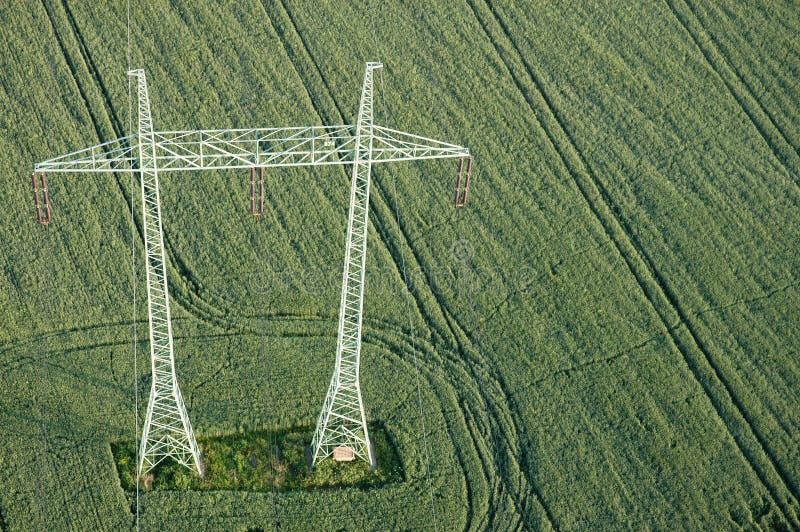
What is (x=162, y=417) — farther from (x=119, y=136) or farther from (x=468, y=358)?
(x=119, y=136)

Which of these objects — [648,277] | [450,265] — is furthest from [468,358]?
[648,277]

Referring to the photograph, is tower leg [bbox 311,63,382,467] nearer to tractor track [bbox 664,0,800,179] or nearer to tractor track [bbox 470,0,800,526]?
tractor track [bbox 470,0,800,526]

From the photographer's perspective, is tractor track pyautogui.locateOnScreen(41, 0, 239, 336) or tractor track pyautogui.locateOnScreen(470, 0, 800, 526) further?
tractor track pyautogui.locateOnScreen(41, 0, 239, 336)

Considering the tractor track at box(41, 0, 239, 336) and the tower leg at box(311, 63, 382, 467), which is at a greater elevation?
the tractor track at box(41, 0, 239, 336)

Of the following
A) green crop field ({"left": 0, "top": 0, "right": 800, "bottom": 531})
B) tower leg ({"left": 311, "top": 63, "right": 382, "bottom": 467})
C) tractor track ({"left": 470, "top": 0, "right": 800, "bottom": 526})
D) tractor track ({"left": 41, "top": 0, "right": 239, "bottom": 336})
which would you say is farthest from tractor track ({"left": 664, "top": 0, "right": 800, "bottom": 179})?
tractor track ({"left": 41, "top": 0, "right": 239, "bottom": 336})

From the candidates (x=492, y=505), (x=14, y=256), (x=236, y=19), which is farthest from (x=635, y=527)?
(x=236, y=19)

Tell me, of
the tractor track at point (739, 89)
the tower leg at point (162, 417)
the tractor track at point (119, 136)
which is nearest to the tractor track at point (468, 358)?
the tractor track at point (119, 136)

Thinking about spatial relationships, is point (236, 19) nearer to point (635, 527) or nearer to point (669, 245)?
point (669, 245)
